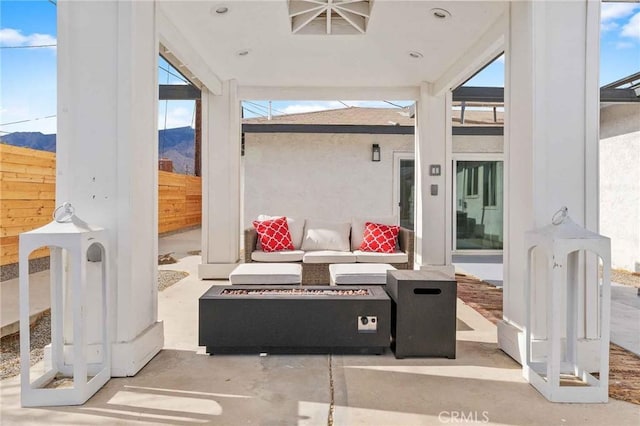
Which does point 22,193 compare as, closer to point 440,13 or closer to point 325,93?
point 325,93

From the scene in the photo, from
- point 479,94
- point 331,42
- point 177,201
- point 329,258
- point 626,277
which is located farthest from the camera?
point 177,201

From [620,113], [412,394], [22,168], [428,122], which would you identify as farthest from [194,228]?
[412,394]

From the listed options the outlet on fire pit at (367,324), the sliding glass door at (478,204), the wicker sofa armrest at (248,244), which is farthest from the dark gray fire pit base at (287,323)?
the sliding glass door at (478,204)

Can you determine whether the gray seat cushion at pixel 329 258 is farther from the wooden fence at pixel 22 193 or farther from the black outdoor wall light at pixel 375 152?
the black outdoor wall light at pixel 375 152

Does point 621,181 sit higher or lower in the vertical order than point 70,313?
higher

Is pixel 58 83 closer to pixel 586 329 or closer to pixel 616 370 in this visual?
pixel 586 329

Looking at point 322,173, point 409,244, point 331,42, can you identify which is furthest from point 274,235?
point 322,173

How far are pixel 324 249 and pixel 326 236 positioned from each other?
0.17 metres

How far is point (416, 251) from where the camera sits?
21.8ft

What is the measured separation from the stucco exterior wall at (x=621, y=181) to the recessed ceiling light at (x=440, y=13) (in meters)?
4.71

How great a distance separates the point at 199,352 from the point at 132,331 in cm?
57

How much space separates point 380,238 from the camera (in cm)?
548

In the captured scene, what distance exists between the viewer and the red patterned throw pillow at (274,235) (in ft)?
18.0

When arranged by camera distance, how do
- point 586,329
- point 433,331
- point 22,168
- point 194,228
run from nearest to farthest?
point 586,329
point 433,331
point 22,168
point 194,228
